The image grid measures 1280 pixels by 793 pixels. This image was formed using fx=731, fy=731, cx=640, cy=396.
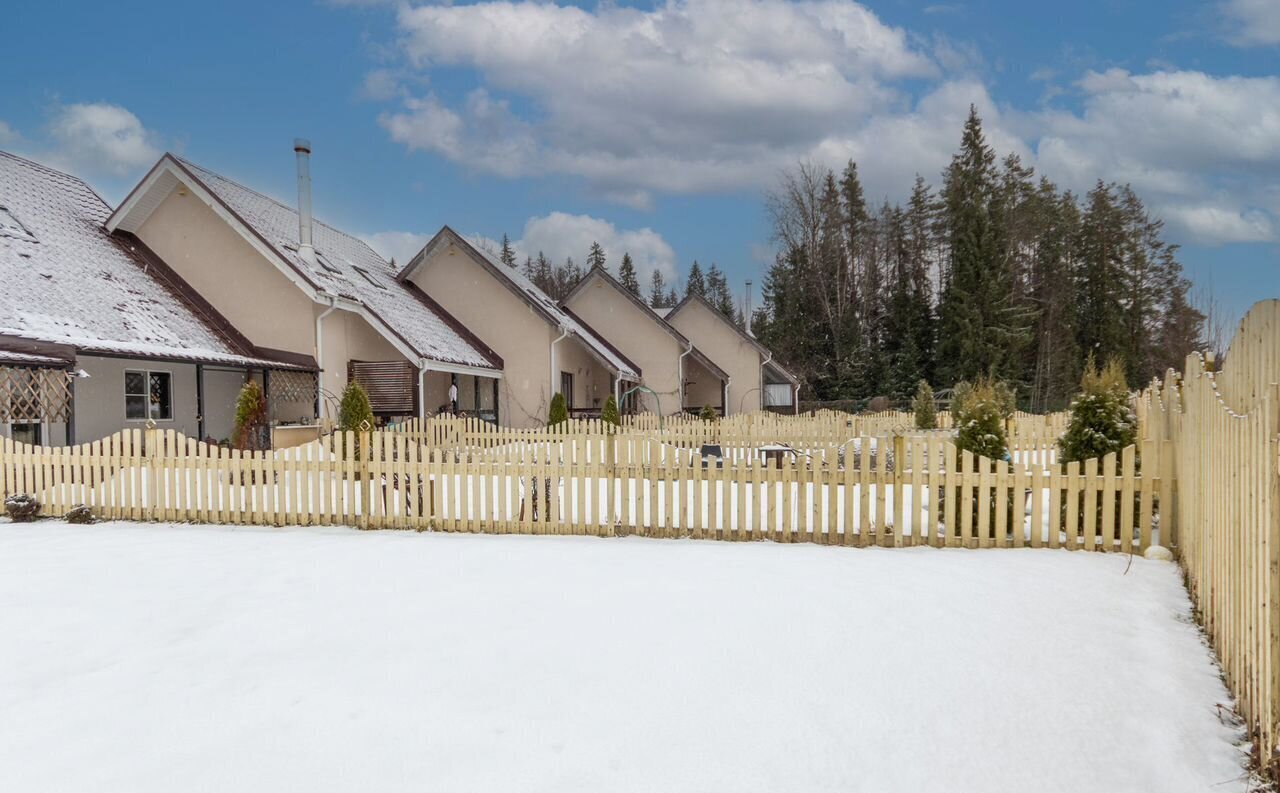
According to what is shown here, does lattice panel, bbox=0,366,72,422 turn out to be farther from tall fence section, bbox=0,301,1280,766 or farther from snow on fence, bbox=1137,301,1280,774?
snow on fence, bbox=1137,301,1280,774

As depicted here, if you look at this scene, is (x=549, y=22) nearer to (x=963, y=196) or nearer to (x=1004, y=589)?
(x=1004, y=589)

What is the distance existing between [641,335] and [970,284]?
27.8 m

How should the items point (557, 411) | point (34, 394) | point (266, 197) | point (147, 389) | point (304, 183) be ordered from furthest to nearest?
1. point (266, 197)
2. point (557, 411)
3. point (304, 183)
4. point (147, 389)
5. point (34, 394)

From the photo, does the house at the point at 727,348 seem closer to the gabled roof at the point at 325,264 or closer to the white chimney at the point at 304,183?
the gabled roof at the point at 325,264

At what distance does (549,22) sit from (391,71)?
8608mm

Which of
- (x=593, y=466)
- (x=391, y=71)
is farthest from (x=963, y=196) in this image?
(x=593, y=466)

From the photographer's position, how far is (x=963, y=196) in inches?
1937

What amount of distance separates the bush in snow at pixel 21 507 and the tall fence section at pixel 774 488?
0.16m

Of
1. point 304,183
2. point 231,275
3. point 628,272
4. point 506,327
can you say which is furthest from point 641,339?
point 628,272

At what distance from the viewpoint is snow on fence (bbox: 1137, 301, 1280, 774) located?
2.92m

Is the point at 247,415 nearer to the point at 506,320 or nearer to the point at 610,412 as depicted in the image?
the point at 610,412

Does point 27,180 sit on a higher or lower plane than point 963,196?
lower

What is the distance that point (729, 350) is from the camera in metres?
31.8

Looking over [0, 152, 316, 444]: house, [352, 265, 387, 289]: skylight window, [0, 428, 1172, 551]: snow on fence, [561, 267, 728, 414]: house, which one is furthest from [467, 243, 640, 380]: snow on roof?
[0, 428, 1172, 551]: snow on fence
